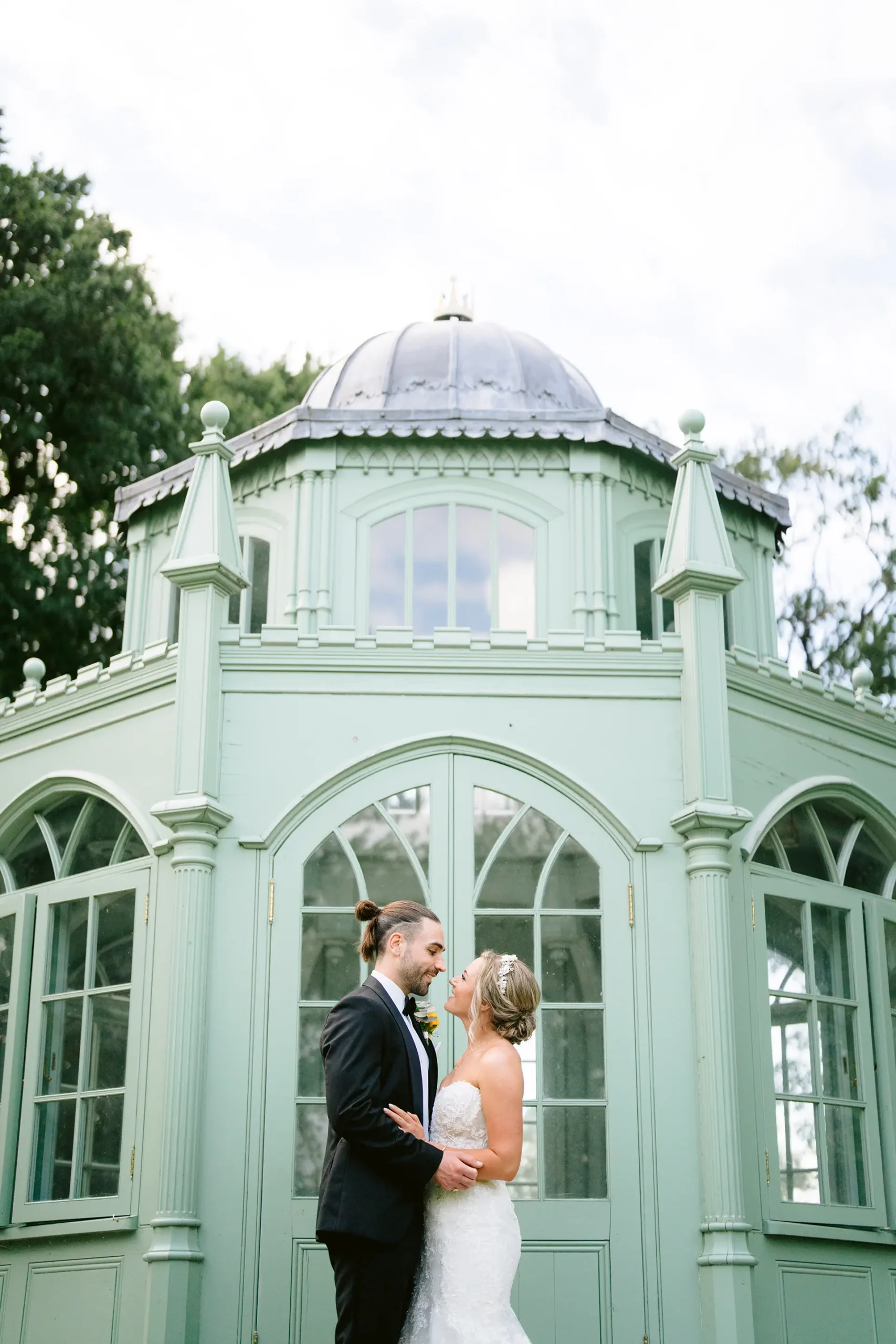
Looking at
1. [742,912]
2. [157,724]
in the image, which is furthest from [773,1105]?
[157,724]

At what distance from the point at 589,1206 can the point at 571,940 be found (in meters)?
1.27

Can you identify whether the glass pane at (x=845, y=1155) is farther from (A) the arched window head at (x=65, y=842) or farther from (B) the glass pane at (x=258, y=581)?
(B) the glass pane at (x=258, y=581)

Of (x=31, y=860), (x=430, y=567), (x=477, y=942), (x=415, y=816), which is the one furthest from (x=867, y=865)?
(x=31, y=860)

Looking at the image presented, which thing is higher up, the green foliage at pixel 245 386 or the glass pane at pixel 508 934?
the green foliage at pixel 245 386

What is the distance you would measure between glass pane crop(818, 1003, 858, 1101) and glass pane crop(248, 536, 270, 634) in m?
5.43

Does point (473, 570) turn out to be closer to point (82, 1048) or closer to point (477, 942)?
point (477, 942)

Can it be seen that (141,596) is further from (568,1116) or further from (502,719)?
(568,1116)

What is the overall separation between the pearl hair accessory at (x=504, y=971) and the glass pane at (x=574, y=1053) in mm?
2409

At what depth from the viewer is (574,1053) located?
25.5 feet

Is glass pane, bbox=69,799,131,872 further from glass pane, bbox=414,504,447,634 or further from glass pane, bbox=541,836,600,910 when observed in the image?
glass pane, bbox=414,504,447,634

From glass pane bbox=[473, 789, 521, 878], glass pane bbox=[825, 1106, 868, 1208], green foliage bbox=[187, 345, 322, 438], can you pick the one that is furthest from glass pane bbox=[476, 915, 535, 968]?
green foliage bbox=[187, 345, 322, 438]

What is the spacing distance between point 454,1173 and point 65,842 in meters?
4.60

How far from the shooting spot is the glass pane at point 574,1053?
7.70m

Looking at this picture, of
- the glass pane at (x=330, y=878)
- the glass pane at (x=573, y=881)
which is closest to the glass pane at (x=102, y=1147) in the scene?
the glass pane at (x=330, y=878)
